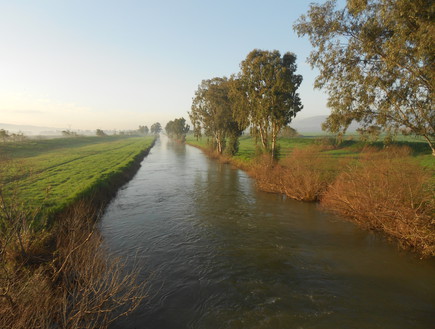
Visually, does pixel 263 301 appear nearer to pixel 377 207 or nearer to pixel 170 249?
pixel 170 249

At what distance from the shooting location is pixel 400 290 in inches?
338

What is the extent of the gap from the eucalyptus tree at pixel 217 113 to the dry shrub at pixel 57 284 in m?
29.7

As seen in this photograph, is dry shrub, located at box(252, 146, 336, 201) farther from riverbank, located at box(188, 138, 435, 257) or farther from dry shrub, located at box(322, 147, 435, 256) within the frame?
dry shrub, located at box(322, 147, 435, 256)

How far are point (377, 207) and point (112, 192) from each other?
20.6 meters

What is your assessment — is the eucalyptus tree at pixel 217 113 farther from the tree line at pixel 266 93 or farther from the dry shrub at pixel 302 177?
the dry shrub at pixel 302 177

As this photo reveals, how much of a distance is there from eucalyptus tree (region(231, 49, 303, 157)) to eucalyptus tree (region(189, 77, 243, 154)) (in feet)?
23.3

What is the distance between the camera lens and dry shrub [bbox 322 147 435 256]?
408 inches

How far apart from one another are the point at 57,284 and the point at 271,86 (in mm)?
24703

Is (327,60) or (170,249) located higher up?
(327,60)

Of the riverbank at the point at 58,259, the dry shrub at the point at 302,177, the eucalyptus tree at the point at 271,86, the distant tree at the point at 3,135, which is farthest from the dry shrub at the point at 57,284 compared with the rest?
the distant tree at the point at 3,135

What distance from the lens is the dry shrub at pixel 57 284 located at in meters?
4.90

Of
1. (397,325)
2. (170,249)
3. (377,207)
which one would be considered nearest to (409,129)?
(377,207)

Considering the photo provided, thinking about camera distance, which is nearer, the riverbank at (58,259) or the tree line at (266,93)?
the riverbank at (58,259)

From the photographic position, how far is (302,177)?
19562 mm
